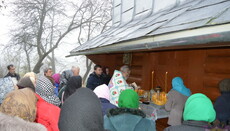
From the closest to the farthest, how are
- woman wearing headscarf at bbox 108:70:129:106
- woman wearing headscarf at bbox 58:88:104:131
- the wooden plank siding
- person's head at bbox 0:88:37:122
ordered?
1. person's head at bbox 0:88:37:122
2. woman wearing headscarf at bbox 58:88:104:131
3. the wooden plank siding
4. woman wearing headscarf at bbox 108:70:129:106

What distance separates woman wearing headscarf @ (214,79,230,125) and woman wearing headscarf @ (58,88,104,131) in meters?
2.20

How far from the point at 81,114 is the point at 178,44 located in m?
1.82

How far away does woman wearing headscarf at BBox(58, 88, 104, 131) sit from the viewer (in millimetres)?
2104

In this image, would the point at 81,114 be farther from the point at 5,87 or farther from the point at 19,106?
the point at 5,87

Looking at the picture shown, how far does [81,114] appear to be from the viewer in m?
2.12

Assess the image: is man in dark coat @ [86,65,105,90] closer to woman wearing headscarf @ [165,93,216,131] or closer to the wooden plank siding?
the wooden plank siding

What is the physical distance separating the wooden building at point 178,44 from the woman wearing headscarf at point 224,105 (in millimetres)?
664

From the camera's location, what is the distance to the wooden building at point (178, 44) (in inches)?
106

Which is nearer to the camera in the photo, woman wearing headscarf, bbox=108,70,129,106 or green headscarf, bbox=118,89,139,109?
green headscarf, bbox=118,89,139,109

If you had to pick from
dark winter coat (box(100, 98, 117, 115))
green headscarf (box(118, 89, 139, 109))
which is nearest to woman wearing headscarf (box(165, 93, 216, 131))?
green headscarf (box(118, 89, 139, 109))

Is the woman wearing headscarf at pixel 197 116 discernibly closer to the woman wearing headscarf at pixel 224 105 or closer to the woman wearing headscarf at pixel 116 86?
the woman wearing headscarf at pixel 224 105

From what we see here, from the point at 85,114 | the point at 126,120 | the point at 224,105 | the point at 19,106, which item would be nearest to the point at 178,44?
the point at 224,105

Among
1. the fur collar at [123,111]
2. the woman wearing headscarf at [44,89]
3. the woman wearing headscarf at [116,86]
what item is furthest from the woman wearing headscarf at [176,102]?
the woman wearing headscarf at [44,89]

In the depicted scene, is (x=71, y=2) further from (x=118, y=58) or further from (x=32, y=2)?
(x=118, y=58)
